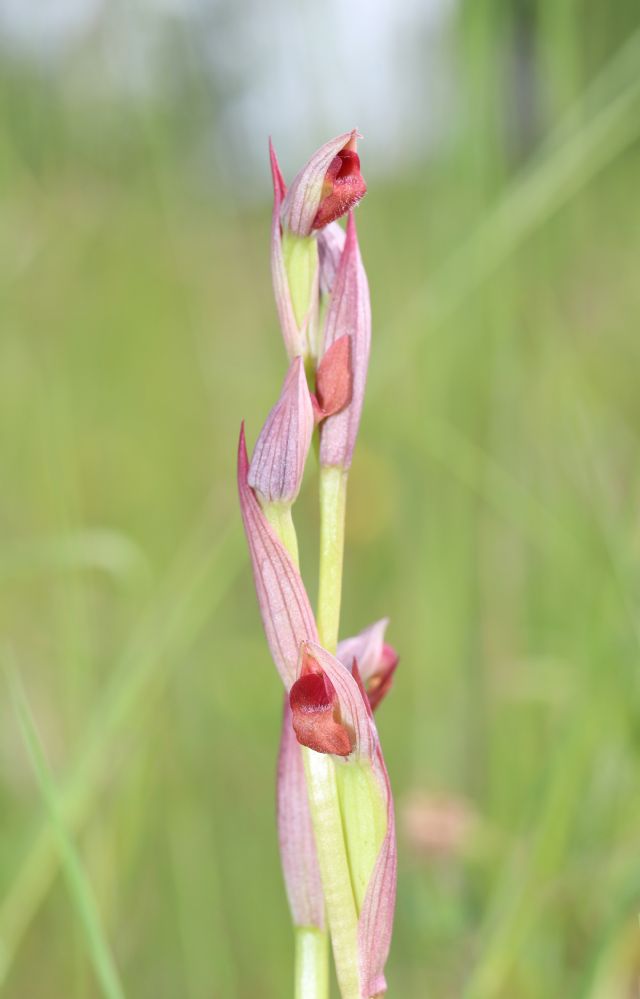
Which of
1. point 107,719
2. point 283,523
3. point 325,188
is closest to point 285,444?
point 283,523

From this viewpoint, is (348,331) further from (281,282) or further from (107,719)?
(107,719)

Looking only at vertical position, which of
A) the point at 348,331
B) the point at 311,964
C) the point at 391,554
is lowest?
the point at 311,964

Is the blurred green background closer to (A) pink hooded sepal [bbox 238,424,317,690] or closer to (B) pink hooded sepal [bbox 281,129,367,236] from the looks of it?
(A) pink hooded sepal [bbox 238,424,317,690]

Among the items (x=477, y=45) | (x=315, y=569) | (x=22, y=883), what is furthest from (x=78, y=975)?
(x=315, y=569)

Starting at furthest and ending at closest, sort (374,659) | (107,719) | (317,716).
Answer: (107,719) < (374,659) < (317,716)

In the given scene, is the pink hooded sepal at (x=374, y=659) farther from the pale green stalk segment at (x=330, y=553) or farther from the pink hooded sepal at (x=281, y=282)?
the pink hooded sepal at (x=281, y=282)

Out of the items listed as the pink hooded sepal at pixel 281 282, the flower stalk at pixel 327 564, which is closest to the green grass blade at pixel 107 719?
the flower stalk at pixel 327 564

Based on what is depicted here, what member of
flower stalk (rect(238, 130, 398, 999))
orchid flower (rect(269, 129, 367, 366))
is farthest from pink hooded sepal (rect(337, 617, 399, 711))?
orchid flower (rect(269, 129, 367, 366))
